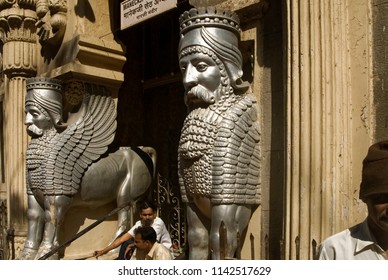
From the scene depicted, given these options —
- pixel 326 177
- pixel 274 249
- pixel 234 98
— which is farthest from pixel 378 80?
pixel 274 249

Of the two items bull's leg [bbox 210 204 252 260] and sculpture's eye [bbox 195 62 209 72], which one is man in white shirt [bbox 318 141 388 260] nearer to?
bull's leg [bbox 210 204 252 260]

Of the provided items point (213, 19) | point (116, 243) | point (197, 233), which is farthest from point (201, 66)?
point (116, 243)

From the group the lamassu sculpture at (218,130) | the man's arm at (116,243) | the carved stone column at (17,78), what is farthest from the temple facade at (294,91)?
the man's arm at (116,243)

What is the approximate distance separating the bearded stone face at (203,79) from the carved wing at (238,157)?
20 centimetres

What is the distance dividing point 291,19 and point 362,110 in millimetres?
798

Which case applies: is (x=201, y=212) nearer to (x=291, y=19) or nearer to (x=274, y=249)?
(x=274, y=249)

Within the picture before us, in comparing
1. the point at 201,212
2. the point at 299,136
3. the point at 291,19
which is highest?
the point at 291,19

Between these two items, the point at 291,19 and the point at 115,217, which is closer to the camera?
the point at 291,19

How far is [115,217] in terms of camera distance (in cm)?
620

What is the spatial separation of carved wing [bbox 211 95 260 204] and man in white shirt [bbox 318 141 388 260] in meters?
1.69

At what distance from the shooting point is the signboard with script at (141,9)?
4.48 meters

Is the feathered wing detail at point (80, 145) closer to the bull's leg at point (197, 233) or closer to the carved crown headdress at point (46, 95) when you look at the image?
the carved crown headdress at point (46, 95)

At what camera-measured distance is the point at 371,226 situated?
2166 millimetres

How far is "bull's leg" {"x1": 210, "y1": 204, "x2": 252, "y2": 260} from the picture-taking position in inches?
153
